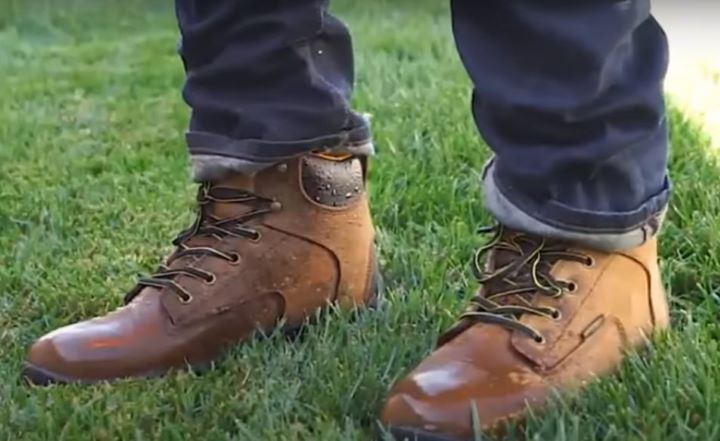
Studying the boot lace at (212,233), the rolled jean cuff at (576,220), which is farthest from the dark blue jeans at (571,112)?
the boot lace at (212,233)

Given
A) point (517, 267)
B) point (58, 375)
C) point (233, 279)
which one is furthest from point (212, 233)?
point (517, 267)

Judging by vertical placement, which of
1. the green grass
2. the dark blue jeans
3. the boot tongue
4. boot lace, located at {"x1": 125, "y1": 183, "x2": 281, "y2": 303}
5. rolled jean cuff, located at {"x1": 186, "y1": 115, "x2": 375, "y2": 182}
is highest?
the dark blue jeans

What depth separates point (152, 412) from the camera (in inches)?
40.8

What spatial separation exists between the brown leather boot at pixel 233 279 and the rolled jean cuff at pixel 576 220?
214 millimetres

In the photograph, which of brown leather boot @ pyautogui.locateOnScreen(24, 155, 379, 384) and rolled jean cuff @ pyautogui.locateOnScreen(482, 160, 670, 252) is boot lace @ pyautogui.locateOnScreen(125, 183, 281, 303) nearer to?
brown leather boot @ pyautogui.locateOnScreen(24, 155, 379, 384)

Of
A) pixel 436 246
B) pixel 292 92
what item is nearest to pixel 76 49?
pixel 436 246

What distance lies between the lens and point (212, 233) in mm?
1162

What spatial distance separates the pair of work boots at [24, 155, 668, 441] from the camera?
0.95 metres

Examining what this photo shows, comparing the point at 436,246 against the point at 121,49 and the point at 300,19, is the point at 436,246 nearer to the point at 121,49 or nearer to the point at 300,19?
the point at 300,19

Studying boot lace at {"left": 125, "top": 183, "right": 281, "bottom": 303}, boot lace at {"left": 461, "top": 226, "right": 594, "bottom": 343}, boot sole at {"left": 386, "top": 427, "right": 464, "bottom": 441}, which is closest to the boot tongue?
boot lace at {"left": 461, "top": 226, "right": 594, "bottom": 343}

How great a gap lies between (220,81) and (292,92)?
67 mm

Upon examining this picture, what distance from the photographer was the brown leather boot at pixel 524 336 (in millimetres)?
932

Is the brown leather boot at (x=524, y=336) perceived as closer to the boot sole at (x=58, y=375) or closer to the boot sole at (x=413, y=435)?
the boot sole at (x=413, y=435)

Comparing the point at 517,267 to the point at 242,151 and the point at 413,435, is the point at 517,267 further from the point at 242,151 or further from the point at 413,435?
the point at 242,151
